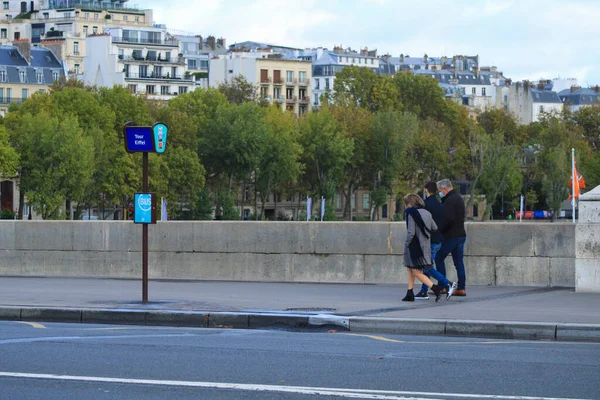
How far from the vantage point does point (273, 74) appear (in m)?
164

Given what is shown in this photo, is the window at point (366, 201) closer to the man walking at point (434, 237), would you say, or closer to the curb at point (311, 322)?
the man walking at point (434, 237)

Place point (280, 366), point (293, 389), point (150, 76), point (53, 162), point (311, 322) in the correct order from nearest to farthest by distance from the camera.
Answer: point (293, 389)
point (280, 366)
point (311, 322)
point (53, 162)
point (150, 76)

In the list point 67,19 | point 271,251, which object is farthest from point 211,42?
point 271,251

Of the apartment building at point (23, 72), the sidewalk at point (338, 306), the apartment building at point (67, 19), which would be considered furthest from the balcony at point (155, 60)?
the sidewalk at point (338, 306)

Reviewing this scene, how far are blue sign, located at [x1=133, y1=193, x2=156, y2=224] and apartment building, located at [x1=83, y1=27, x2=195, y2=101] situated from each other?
126 m

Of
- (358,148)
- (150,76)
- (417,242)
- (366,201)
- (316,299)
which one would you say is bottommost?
(316,299)

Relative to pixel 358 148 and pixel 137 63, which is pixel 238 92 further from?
pixel 358 148

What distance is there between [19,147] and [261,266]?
7605 centimetres

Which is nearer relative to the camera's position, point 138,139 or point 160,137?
point 160,137

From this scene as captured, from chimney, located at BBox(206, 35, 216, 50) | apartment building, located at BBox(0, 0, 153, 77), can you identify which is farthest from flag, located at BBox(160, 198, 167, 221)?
chimney, located at BBox(206, 35, 216, 50)

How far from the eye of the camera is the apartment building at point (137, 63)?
14525 cm

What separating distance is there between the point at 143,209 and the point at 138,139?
1.02 meters

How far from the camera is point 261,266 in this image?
23359mm

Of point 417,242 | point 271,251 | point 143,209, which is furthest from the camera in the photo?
point 271,251
